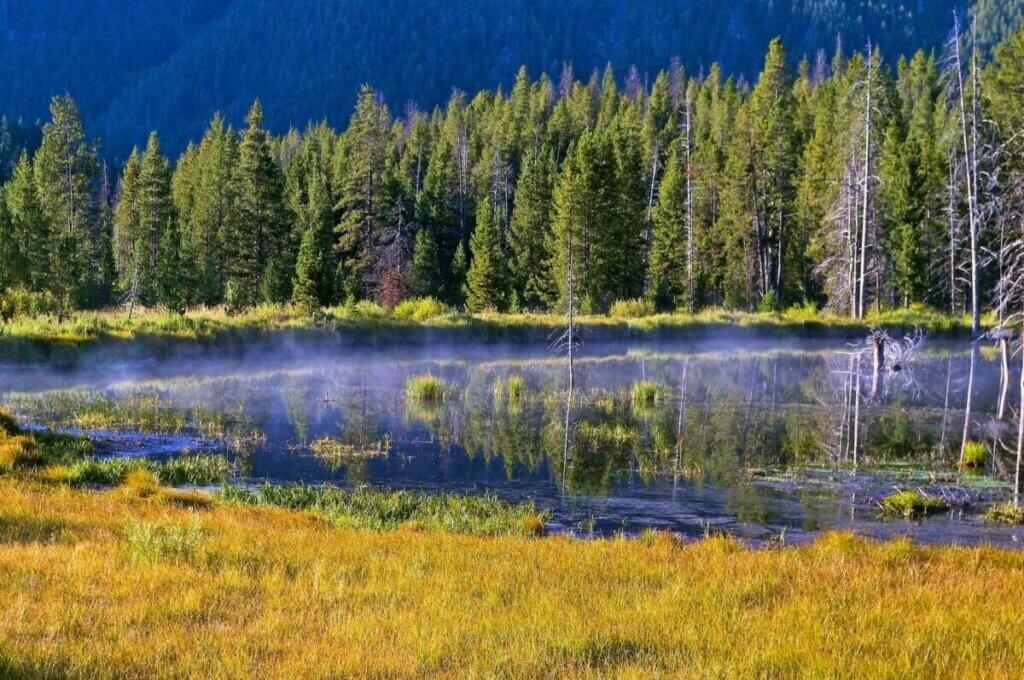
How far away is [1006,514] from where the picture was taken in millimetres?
15438

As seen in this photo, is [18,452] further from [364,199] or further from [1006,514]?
[364,199]

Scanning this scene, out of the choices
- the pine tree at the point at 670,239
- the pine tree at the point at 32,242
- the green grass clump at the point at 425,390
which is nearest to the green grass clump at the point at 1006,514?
the green grass clump at the point at 425,390

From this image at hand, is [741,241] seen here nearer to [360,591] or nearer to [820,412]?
[820,412]

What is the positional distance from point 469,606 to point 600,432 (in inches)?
636

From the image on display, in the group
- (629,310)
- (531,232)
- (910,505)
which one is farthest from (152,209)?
(910,505)

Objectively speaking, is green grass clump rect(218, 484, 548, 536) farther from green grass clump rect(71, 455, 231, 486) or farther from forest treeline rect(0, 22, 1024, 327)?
forest treeline rect(0, 22, 1024, 327)

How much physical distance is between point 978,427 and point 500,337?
100 ft

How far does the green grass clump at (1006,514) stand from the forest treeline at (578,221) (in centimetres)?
3710

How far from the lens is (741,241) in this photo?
7588 cm

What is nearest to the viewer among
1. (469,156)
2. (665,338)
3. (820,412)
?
(820,412)

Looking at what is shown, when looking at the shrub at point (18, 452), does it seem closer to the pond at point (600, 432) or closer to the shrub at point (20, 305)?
the pond at point (600, 432)

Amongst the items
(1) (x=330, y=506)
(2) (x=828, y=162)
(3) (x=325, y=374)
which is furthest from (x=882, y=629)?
(2) (x=828, y=162)

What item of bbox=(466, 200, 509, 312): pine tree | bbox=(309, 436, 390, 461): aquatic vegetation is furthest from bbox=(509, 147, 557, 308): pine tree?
bbox=(309, 436, 390, 461): aquatic vegetation

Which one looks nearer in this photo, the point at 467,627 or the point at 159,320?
the point at 467,627
